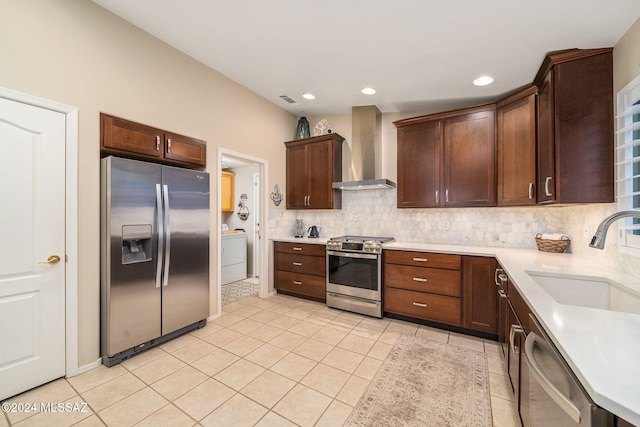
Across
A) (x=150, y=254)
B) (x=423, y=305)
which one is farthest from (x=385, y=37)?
(x=150, y=254)

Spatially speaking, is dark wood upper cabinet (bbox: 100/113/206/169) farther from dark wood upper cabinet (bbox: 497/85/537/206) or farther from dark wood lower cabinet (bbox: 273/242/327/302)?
dark wood upper cabinet (bbox: 497/85/537/206)

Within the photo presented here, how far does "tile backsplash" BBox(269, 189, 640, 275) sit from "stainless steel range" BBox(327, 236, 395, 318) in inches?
17.2

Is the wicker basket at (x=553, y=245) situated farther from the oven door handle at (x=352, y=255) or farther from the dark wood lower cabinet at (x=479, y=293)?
the oven door handle at (x=352, y=255)

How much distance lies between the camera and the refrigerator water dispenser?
7.43 ft

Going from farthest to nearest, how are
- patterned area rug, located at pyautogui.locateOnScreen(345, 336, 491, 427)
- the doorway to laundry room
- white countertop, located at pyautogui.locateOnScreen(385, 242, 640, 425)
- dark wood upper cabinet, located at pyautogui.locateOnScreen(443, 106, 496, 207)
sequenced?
1. the doorway to laundry room
2. dark wood upper cabinet, located at pyautogui.locateOnScreen(443, 106, 496, 207)
3. patterned area rug, located at pyautogui.locateOnScreen(345, 336, 491, 427)
4. white countertop, located at pyautogui.locateOnScreen(385, 242, 640, 425)

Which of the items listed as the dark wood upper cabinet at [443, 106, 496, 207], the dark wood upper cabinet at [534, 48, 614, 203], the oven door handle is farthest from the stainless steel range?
the dark wood upper cabinet at [534, 48, 614, 203]

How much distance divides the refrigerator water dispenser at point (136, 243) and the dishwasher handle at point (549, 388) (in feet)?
9.02

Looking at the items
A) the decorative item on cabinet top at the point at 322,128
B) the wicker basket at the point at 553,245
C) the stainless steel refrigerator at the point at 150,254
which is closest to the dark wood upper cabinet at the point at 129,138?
the stainless steel refrigerator at the point at 150,254

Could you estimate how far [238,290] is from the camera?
4449 mm

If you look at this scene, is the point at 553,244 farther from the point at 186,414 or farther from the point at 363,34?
the point at 186,414

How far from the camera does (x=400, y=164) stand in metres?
3.48

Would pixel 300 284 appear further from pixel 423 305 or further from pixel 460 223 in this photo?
pixel 460 223

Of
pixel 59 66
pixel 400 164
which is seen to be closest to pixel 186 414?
pixel 59 66

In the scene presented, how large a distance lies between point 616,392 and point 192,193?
3019mm
